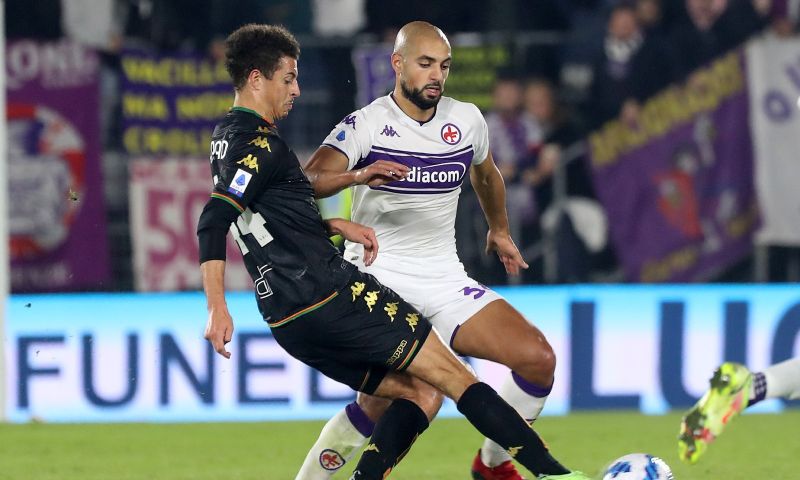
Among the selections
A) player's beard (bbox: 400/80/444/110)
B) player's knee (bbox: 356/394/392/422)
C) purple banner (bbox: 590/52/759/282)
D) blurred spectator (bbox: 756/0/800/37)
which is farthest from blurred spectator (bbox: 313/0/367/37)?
player's knee (bbox: 356/394/392/422)

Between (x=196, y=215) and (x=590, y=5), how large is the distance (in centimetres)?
314

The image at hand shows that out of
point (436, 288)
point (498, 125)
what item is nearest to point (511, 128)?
point (498, 125)

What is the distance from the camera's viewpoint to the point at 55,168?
10320 mm

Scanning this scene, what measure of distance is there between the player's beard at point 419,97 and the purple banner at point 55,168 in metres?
4.82

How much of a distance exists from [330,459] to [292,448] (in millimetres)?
1961

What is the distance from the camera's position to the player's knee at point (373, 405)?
5.72m

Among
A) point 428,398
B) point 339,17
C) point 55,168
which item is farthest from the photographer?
point 339,17

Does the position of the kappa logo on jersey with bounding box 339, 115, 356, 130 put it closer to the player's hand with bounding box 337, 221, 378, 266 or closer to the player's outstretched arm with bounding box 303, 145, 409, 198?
the player's outstretched arm with bounding box 303, 145, 409, 198

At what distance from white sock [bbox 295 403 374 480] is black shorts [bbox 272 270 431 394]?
433mm

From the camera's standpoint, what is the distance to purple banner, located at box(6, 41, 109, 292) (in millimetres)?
10250

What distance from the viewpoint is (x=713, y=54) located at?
10.6 meters

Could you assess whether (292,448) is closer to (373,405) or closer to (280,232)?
(373,405)

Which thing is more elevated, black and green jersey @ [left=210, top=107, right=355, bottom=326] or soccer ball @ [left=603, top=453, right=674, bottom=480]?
black and green jersey @ [left=210, top=107, right=355, bottom=326]

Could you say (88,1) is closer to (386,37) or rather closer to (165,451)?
(386,37)
